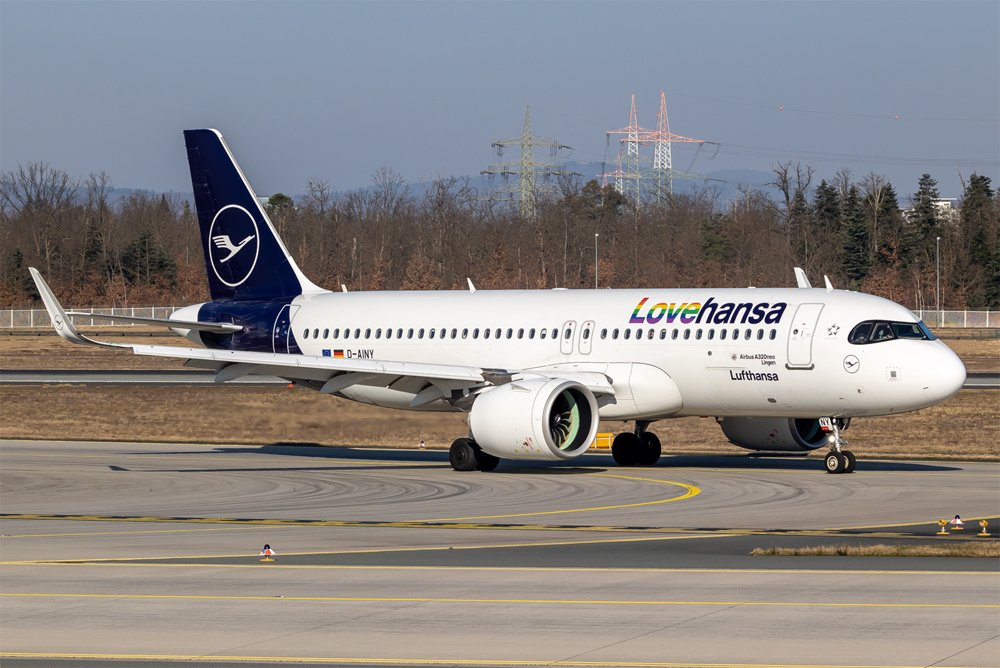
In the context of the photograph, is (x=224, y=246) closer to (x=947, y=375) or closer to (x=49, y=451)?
(x=49, y=451)

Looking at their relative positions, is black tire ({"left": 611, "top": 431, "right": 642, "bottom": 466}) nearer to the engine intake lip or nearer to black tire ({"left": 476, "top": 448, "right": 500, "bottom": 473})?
the engine intake lip

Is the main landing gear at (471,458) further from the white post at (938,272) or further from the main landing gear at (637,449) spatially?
the white post at (938,272)

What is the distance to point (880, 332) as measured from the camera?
33594 mm

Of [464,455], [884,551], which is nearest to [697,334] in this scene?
[464,455]

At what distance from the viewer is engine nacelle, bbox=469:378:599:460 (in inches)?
1334

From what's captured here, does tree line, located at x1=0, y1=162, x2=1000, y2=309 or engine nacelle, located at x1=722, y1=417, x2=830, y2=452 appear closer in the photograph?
engine nacelle, located at x1=722, y1=417, x2=830, y2=452

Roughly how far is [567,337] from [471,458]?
3897mm

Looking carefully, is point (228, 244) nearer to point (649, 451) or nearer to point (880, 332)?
point (649, 451)

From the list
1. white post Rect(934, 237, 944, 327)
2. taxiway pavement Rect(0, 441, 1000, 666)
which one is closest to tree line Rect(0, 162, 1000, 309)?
white post Rect(934, 237, 944, 327)

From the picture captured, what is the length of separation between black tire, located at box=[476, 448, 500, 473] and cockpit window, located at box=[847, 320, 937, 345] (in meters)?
8.83

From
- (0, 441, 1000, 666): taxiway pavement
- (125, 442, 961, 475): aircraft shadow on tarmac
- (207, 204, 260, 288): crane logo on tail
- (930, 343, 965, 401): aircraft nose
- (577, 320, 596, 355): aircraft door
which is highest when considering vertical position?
(207, 204, 260, 288): crane logo on tail

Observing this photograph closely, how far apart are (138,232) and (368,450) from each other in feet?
367

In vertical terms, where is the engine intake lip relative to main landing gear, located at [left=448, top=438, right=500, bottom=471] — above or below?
above

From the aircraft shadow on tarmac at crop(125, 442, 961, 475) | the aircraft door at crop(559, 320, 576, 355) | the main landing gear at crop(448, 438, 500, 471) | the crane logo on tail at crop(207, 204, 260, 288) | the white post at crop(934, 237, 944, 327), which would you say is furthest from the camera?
the white post at crop(934, 237, 944, 327)
